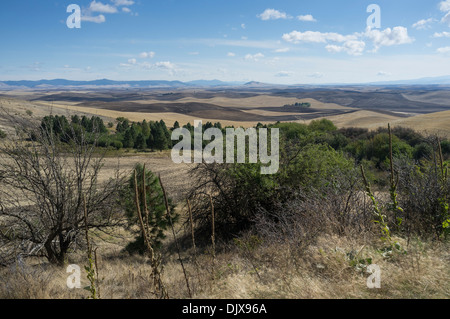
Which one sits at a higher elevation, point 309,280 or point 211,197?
point 211,197

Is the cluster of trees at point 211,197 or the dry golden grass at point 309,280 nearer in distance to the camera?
the dry golden grass at point 309,280

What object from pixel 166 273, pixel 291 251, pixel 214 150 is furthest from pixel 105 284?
pixel 214 150

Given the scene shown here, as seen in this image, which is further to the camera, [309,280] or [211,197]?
[211,197]

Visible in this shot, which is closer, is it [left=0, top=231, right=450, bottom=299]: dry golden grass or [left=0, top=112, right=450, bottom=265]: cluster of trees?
[left=0, top=231, right=450, bottom=299]: dry golden grass

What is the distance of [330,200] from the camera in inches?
300

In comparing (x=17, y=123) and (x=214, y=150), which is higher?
(x=17, y=123)

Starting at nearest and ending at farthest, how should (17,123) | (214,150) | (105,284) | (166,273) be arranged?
(105,284) → (166,273) → (17,123) → (214,150)

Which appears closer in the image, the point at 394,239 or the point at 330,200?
the point at 394,239

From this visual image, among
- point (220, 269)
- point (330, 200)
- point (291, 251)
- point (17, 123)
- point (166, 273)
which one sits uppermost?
point (17, 123)
